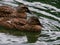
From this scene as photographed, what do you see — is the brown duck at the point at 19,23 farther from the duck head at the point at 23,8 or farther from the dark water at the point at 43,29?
the duck head at the point at 23,8

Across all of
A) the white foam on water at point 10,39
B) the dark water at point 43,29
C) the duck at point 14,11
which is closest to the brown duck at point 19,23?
the duck at point 14,11

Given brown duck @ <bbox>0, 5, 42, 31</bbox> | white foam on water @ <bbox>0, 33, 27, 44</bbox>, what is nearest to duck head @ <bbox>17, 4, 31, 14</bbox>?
brown duck @ <bbox>0, 5, 42, 31</bbox>

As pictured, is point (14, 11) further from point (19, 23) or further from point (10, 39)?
point (10, 39)

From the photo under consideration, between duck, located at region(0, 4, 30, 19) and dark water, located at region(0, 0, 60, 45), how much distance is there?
0.35 meters

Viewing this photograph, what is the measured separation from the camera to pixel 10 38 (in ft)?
39.4

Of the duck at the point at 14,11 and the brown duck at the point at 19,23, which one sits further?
the duck at the point at 14,11

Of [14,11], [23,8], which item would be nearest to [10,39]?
[14,11]

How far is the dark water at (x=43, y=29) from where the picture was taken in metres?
11.8

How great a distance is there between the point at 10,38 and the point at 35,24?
1912 mm

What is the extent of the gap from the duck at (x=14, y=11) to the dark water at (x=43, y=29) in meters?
0.35

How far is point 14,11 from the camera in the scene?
14789 mm

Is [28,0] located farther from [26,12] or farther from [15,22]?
[15,22]

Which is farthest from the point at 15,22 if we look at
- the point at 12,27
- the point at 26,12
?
the point at 26,12

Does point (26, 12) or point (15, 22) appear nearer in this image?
point (15, 22)
